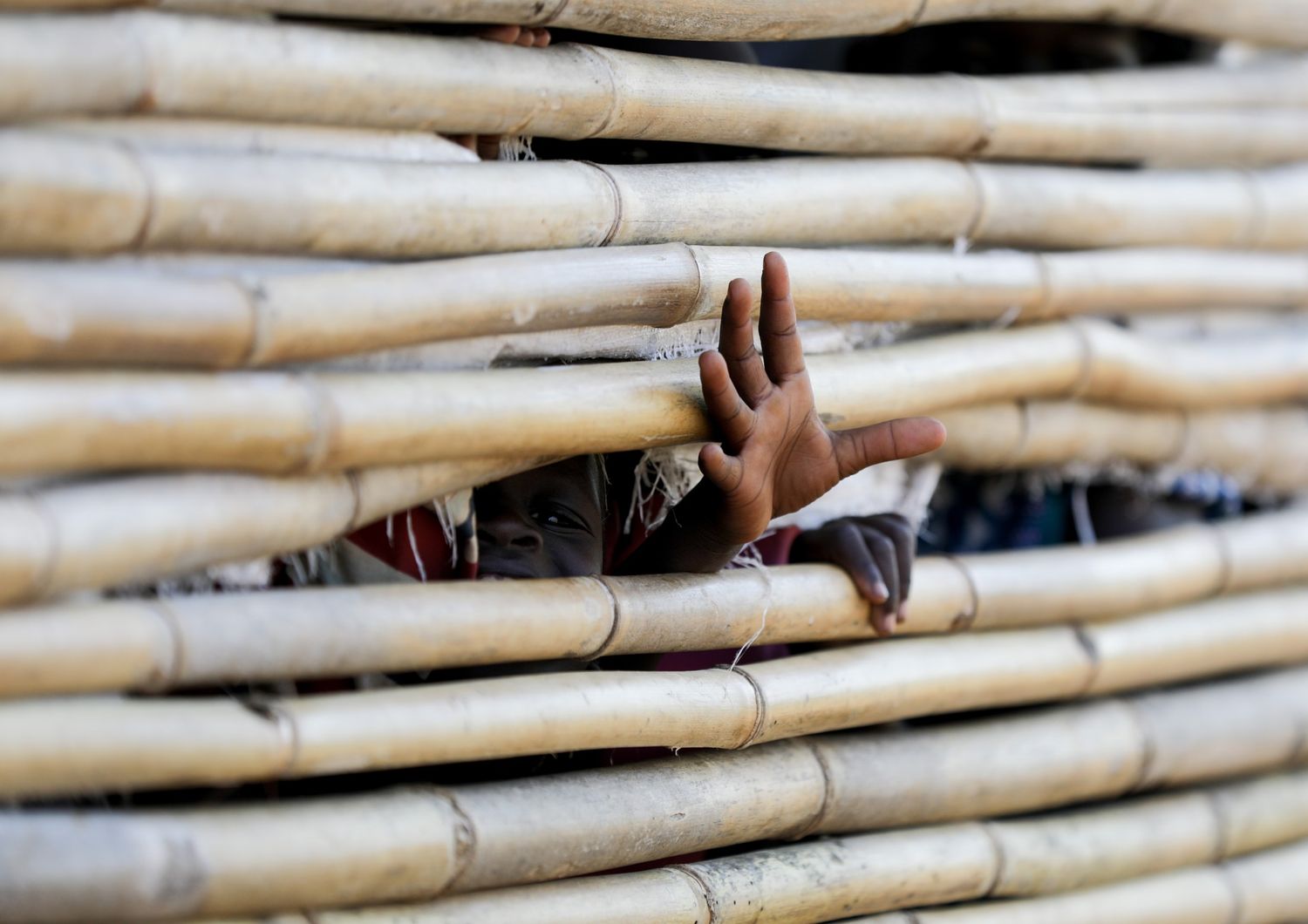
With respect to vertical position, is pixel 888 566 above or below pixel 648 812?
above

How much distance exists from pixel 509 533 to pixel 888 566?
36cm

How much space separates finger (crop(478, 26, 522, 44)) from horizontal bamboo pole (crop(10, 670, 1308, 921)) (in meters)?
0.59

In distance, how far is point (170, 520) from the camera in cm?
104

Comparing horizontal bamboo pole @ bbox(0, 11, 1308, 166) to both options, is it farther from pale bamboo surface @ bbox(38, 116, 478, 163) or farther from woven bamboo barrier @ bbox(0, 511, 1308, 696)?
woven bamboo barrier @ bbox(0, 511, 1308, 696)

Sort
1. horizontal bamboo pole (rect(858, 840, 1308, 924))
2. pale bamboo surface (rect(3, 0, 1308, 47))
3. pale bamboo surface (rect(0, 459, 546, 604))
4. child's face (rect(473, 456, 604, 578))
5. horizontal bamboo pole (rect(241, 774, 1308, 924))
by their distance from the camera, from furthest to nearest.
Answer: horizontal bamboo pole (rect(858, 840, 1308, 924)) → child's face (rect(473, 456, 604, 578)) → horizontal bamboo pole (rect(241, 774, 1308, 924)) → pale bamboo surface (rect(3, 0, 1308, 47)) → pale bamboo surface (rect(0, 459, 546, 604))

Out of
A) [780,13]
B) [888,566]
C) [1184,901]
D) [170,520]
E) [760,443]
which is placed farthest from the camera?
[1184,901]

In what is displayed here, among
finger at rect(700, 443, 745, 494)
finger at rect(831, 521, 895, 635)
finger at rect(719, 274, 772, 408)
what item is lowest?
finger at rect(831, 521, 895, 635)

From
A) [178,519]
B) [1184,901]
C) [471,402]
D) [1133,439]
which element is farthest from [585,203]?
[1184,901]

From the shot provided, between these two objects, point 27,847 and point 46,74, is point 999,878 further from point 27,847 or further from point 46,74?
point 46,74

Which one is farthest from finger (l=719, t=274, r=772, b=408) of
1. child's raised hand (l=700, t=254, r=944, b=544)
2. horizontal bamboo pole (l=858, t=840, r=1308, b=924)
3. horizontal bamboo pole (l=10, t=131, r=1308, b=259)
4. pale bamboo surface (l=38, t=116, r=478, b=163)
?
horizontal bamboo pole (l=858, t=840, r=1308, b=924)

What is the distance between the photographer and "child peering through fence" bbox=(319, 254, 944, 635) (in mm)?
1268

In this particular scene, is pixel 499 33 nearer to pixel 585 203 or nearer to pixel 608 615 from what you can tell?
pixel 585 203

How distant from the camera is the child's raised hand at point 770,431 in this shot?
1.25 meters

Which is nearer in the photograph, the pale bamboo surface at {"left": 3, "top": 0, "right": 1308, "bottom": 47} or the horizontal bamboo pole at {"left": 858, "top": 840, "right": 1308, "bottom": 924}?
the pale bamboo surface at {"left": 3, "top": 0, "right": 1308, "bottom": 47}
